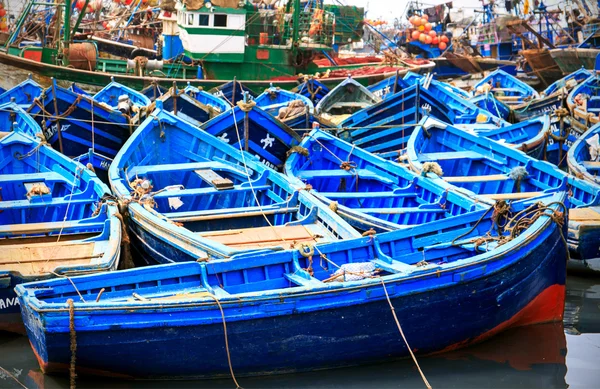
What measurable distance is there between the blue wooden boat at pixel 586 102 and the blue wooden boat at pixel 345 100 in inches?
181

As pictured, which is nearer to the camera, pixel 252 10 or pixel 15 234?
pixel 15 234

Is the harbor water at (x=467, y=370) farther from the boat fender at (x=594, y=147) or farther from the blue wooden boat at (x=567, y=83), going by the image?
the blue wooden boat at (x=567, y=83)

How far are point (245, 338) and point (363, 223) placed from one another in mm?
2795

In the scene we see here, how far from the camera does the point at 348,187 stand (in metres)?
12.2

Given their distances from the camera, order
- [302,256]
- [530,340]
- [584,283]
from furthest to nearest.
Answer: [584,283], [530,340], [302,256]

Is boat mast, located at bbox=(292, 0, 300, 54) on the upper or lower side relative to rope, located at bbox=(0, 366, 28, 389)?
upper

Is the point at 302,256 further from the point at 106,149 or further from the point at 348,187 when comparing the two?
the point at 106,149

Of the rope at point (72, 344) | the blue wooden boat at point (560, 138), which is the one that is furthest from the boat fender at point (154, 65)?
the rope at point (72, 344)

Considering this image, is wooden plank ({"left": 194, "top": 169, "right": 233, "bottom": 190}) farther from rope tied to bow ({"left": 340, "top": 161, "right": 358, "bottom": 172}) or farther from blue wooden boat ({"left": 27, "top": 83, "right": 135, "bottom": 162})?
blue wooden boat ({"left": 27, "top": 83, "right": 135, "bottom": 162})

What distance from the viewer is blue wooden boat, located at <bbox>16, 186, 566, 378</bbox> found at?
711 centimetres

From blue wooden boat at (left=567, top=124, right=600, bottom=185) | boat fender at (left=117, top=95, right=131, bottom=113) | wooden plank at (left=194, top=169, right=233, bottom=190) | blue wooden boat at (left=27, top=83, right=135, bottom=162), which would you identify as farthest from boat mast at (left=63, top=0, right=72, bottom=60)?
blue wooden boat at (left=567, top=124, right=600, bottom=185)

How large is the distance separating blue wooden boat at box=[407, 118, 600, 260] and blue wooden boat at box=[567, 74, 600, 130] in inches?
167

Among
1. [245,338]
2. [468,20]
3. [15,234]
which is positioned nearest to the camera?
[245,338]

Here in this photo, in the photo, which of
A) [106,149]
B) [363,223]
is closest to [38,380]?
[363,223]
